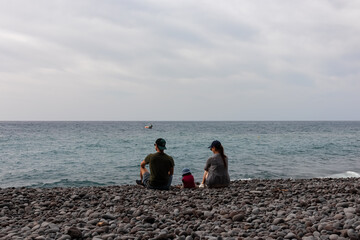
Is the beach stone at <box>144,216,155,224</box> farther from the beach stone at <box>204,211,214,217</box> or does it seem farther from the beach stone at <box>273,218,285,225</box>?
the beach stone at <box>273,218,285,225</box>

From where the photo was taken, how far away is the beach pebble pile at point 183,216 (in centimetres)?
500

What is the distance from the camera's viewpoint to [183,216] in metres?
6.16

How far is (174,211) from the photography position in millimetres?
6543

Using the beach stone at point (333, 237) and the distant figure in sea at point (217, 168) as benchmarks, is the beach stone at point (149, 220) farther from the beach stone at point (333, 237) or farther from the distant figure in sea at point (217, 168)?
the distant figure in sea at point (217, 168)

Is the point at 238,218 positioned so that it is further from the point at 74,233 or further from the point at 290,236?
the point at 74,233

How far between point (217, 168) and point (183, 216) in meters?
4.05

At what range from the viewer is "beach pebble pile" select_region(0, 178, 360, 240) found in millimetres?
5004

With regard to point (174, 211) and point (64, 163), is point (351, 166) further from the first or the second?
point (64, 163)

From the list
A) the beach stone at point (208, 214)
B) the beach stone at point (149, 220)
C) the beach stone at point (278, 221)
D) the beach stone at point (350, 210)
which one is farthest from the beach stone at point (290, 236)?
the beach stone at point (149, 220)

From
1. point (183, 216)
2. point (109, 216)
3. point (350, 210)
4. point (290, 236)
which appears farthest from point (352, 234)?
point (109, 216)

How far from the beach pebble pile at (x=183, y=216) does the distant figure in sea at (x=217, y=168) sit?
3.95 ft

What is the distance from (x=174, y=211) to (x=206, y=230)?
142cm

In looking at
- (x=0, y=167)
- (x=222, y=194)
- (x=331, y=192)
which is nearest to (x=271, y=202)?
(x=222, y=194)

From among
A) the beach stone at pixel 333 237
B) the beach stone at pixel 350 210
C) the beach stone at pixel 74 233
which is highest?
the beach stone at pixel 350 210
